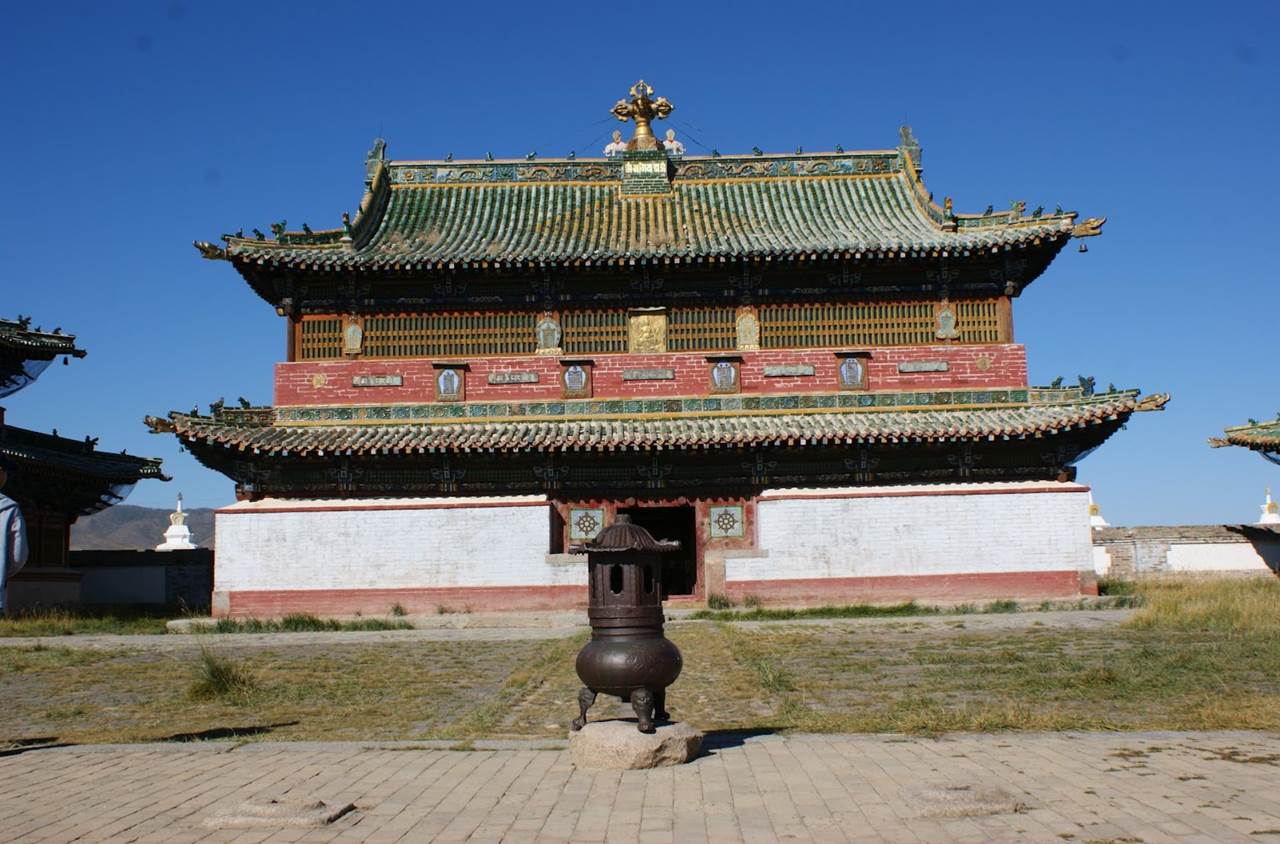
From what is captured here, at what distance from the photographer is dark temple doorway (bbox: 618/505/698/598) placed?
27.0 m

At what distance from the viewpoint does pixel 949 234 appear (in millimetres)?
25781

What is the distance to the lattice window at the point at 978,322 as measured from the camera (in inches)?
1011

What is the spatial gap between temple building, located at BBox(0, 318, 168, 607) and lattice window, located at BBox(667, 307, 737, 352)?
1450 centimetres

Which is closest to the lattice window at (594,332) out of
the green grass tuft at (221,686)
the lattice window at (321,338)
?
the lattice window at (321,338)

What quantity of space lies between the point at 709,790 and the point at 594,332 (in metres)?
19.1

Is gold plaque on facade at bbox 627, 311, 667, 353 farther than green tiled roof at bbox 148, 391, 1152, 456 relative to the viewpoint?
Yes

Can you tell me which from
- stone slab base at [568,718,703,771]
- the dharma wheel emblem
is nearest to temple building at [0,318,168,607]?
the dharma wheel emblem

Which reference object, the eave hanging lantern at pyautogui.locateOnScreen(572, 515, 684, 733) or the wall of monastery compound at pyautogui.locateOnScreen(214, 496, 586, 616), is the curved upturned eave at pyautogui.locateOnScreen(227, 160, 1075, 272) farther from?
the eave hanging lantern at pyautogui.locateOnScreen(572, 515, 684, 733)

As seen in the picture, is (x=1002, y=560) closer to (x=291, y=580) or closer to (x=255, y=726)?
(x=291, y=580)

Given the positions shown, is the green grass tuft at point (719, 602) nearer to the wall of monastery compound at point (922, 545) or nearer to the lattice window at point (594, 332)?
the wall of monastery compound at point (922, 545)

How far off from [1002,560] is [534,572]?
9883 mm

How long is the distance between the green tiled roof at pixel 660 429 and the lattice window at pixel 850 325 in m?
1.65

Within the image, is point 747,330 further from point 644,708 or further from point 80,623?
point 644,708

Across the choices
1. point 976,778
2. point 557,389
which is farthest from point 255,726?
point 557,389
